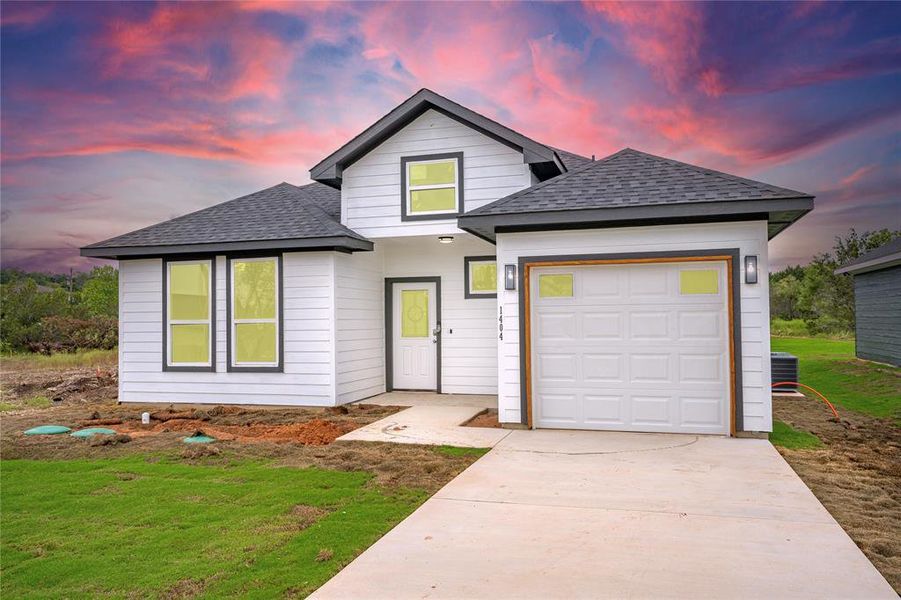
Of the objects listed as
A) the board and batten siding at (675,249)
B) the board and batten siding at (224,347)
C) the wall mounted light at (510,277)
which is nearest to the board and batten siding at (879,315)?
the board and batten siding at (675,249)

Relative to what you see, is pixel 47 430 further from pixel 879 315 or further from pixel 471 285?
pixel 879 315

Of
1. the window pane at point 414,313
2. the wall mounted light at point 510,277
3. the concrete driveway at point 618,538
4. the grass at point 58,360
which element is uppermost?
the wall mounted light at point 510,277

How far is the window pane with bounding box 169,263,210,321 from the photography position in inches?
439

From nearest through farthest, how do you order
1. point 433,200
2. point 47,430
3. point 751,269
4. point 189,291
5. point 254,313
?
1. point 751,269
2. point 47,430
3. point 254,313
4. point 433,200
5. point 189,291

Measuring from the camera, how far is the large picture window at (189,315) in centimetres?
1111

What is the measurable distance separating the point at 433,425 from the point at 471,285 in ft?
13.2

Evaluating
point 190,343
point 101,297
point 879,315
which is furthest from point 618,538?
point 101,297

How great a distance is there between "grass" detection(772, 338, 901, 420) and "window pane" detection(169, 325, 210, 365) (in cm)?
1179

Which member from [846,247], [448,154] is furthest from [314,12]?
[846,247]

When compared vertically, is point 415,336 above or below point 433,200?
below

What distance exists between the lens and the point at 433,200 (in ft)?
36.1

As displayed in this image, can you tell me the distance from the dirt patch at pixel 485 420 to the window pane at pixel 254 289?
13.4 feet

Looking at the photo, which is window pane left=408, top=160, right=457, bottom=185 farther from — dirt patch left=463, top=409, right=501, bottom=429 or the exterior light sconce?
the exterior light sconce

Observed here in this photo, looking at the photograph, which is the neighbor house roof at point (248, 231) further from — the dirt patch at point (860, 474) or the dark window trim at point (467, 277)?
the dirt patch at point (860, 474)
